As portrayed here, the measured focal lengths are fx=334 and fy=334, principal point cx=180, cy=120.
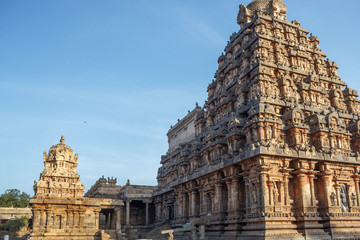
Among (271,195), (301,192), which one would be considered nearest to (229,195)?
(271,195)

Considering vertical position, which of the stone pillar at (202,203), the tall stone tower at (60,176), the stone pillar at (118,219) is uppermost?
the tall stone tower at (60,176)

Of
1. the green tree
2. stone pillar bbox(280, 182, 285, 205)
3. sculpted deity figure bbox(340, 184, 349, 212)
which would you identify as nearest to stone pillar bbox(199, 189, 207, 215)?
stone pillar bbox(280, 182, 285, 205)

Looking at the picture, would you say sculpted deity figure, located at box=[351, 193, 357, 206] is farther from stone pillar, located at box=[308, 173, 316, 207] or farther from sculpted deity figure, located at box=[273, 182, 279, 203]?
sculpted deity figure, located at box=[273, 182, 279, 203]

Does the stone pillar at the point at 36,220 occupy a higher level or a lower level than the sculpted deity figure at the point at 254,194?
lower

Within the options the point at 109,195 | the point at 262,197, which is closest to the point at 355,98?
the point at 262,197

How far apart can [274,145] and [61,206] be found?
983 inches

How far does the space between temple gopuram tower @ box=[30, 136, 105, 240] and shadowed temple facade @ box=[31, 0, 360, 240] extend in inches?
4.4

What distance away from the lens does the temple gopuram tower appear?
35406mm

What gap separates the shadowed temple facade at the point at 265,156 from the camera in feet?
75.3

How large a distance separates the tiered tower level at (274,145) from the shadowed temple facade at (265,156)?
3.3 inches

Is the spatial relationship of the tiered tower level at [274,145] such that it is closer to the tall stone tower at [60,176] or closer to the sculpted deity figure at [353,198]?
the sculpted deity figure at [353,198]

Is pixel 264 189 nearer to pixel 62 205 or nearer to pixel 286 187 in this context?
pixel 286 187

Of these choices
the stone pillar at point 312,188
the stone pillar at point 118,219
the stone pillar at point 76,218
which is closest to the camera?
the stone pillar at point 312,188

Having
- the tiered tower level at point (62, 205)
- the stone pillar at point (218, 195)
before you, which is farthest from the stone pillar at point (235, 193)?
the tiered tower level at point (62, 205)
